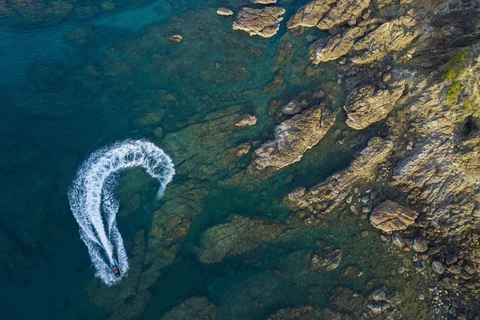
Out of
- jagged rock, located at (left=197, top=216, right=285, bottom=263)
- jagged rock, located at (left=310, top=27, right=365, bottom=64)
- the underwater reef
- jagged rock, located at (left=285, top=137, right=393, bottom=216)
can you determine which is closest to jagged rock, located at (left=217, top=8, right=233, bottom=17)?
the underwater reef

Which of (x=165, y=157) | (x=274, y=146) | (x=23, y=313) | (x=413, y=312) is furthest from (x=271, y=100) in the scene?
(x=23, y=313)

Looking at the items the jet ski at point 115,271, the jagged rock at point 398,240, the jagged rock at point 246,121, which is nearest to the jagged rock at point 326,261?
the jagged rock at point 398,240

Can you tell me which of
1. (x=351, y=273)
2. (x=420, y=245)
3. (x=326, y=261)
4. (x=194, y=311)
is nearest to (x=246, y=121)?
(x=326, y=261)

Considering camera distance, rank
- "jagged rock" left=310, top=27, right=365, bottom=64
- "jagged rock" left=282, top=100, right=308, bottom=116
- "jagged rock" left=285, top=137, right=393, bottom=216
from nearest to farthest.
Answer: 1. "jagged rock" left=285, top=137, right=393, bottom=216
2. "jagged rock" left=282, top=100, right=308, bottom=116
3. "jagged rock" left=310, top=27, right=365, bottom=64

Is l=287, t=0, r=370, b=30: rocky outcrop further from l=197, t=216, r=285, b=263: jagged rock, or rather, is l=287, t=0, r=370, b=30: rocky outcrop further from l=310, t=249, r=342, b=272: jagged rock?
l=310, t=249, r=342, b=272: jagged rock

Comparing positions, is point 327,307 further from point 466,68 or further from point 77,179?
point 77,179

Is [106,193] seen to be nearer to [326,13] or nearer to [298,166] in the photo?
[298,166]
